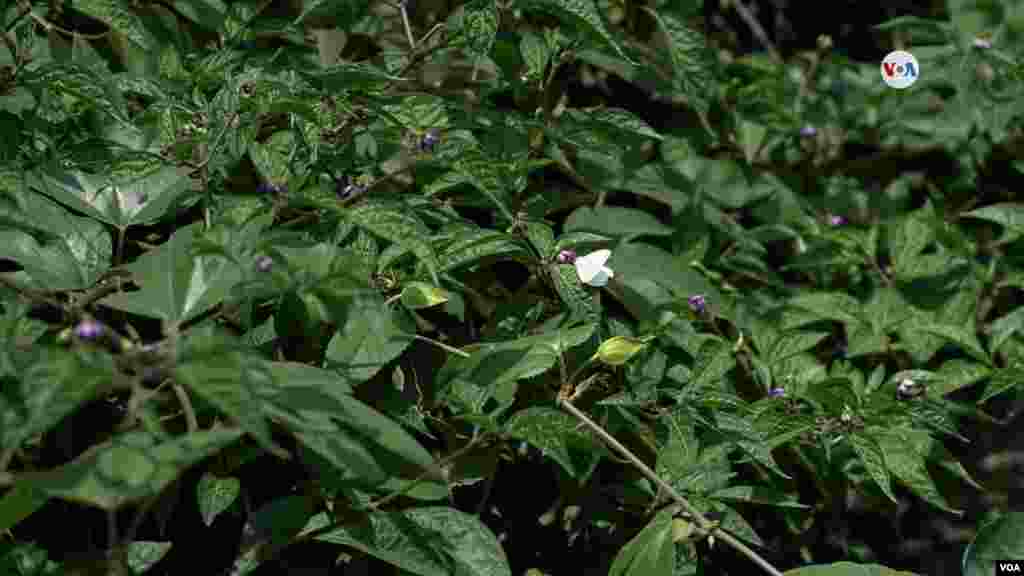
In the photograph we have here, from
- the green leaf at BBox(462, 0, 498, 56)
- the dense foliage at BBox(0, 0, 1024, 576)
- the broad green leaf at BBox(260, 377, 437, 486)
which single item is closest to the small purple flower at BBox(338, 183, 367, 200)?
the dense foliage at BBox(0, 0, 1024, 576)

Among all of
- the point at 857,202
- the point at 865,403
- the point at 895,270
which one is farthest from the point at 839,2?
the point at 865,403

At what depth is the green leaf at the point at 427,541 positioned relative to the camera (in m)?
1.49

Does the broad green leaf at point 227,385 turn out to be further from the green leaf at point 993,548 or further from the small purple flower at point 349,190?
the green leaf at point 993,548

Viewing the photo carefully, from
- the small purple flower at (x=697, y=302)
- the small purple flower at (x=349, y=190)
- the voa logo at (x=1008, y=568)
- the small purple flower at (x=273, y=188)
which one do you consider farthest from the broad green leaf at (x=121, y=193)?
the voa logo at (x=1008, y=568)

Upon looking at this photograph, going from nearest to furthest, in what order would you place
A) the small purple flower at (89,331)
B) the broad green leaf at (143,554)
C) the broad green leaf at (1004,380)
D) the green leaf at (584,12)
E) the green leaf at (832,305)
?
1. the small purple flower at (89,331)
2. the broad green leaf at (143,554)
3. the green leaf at (584,12)
4. the broad green leaf at (1004,380)
5. the green leaf at (832,305)

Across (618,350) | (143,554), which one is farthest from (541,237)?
(143,554)

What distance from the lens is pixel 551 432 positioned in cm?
148

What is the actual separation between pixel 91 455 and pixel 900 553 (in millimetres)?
2133

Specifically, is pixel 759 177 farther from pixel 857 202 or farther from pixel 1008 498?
pixel 1008 498

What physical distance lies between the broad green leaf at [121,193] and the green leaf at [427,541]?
0.48 m

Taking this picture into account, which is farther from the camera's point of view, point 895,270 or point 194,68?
point 895,270

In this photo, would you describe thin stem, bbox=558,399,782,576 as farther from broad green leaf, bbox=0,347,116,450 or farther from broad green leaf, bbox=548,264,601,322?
broad green leaf, bbox=0,347,116,450

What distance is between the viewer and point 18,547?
1391 millimetres

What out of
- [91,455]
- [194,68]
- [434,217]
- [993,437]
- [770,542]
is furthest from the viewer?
[993,437]
